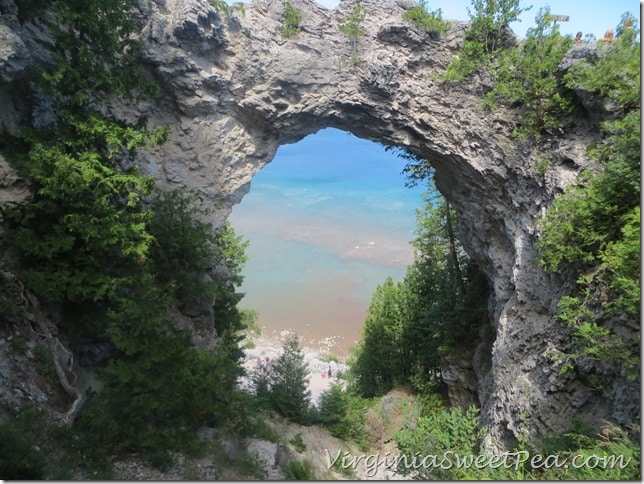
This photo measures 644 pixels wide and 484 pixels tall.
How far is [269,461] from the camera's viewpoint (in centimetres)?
939

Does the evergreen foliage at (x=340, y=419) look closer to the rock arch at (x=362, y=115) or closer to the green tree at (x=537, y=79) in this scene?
the rock arch at (x=362, y=115)

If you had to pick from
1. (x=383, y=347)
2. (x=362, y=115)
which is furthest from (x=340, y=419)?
(x=362, y=115)

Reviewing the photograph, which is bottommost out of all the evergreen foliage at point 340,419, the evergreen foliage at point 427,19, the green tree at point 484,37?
the evergreen foliage at point 340,419

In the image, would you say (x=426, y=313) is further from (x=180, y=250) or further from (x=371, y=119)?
(x=180, y=250)

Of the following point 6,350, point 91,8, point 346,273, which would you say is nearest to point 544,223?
point 91,8

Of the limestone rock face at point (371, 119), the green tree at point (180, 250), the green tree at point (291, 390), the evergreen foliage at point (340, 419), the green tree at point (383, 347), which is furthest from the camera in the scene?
the green tree at point (383, 347)

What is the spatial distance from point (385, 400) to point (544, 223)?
10165mm

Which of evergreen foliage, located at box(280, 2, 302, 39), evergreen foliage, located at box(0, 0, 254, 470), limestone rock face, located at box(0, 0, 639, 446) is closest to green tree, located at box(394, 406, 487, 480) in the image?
limestone rock face, located at box(0, 0, 639, 446)

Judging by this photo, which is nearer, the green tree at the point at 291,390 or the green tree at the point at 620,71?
the green tree at the point at 620,71

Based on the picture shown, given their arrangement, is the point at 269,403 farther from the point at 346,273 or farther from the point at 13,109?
the point at 346,273

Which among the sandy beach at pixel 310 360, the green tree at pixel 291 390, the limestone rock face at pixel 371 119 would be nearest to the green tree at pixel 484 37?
the limestone rock face at pixel 371 119

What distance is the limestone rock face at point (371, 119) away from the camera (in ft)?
33.0

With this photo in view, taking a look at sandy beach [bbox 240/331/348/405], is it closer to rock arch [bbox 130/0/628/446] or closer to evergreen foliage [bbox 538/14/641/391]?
rock arch [bbox 130/0/628/446]

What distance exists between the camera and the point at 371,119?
13.2 meters
